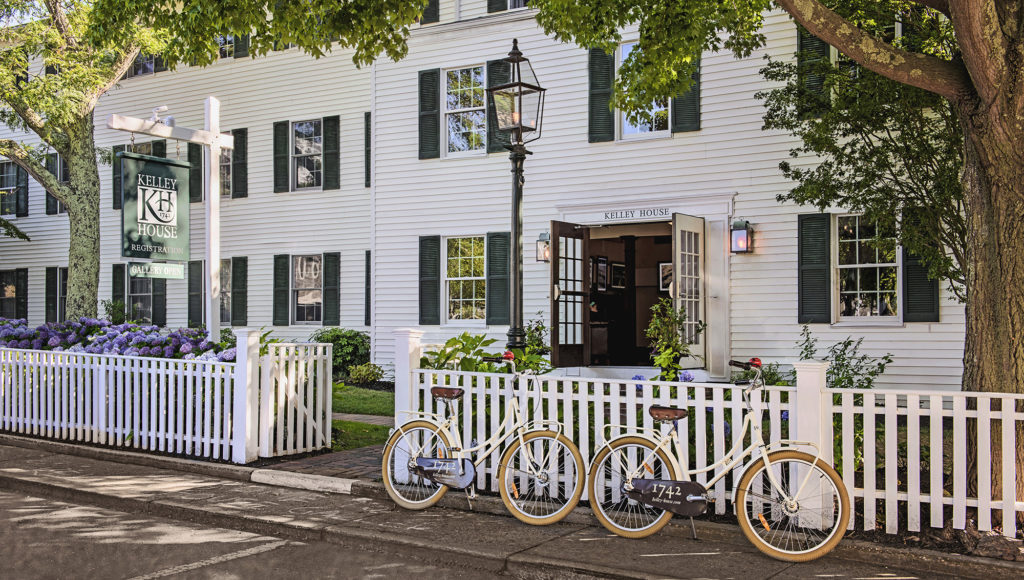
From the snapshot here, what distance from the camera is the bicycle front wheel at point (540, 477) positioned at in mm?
6391

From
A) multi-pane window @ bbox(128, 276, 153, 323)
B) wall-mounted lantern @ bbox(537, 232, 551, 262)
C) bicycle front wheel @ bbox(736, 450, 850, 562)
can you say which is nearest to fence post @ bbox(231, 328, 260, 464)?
bicycle front wheel @ bbox(736, 450, 850, 562)

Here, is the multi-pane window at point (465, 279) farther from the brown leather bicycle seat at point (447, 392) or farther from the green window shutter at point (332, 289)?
the brown leather bicycle seat at point (447, 392)

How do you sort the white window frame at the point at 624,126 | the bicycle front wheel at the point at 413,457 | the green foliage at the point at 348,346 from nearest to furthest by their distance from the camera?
1. the bicycle front wheel at the point at 413,457
2. the white window frame at the point at 624,126
3. the green foliage at the point at 348,346

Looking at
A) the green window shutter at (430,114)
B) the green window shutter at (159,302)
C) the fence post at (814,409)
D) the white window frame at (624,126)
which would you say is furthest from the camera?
the green window shutter at (159,302)

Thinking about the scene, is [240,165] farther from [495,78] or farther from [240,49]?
[495,78]

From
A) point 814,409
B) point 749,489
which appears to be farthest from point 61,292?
point 814,409

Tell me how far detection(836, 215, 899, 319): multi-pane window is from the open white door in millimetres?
1965

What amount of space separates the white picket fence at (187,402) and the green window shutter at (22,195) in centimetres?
1459

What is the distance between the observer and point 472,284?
15930 millimetres

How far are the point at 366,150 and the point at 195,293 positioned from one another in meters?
5.60

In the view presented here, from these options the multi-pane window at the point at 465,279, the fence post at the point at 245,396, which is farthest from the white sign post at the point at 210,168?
the multi-pane window at the point at 465,279

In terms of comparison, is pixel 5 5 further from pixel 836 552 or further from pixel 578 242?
pixel 836 552

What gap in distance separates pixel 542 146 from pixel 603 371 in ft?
13.0

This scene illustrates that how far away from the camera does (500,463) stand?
681cm
